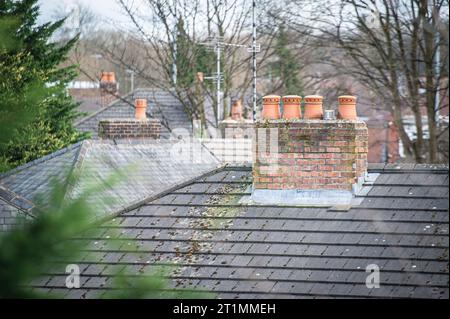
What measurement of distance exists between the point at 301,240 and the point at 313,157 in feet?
3.90

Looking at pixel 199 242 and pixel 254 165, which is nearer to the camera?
pixel 199 242

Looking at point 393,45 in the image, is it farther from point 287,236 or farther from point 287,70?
point 287,236

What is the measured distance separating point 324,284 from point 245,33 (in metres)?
27.0

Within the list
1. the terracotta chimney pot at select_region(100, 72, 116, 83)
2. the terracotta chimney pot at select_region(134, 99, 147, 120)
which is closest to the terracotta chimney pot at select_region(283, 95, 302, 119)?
the terracotta chimney pot at select_region(134, 99, 147, 120)

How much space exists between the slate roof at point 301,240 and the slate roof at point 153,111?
19974 mm

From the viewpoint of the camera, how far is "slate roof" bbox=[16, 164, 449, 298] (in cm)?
814

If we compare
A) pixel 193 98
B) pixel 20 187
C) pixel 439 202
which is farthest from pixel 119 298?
pixel 193 98

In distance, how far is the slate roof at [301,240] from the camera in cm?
814

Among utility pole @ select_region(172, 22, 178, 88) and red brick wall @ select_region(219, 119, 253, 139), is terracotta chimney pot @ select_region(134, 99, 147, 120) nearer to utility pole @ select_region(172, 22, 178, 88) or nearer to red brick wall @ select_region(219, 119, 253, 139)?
red brick wall @ select_region(219, 119, 253, 139)

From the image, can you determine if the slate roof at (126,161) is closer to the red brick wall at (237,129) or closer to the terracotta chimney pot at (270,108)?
the terracotta chimney pot at (270,108)

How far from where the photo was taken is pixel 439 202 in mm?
9266

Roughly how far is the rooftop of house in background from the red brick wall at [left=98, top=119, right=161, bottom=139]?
5.61 metres

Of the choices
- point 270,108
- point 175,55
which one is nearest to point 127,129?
point 270,108

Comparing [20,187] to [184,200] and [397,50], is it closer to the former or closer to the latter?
[184,200]
